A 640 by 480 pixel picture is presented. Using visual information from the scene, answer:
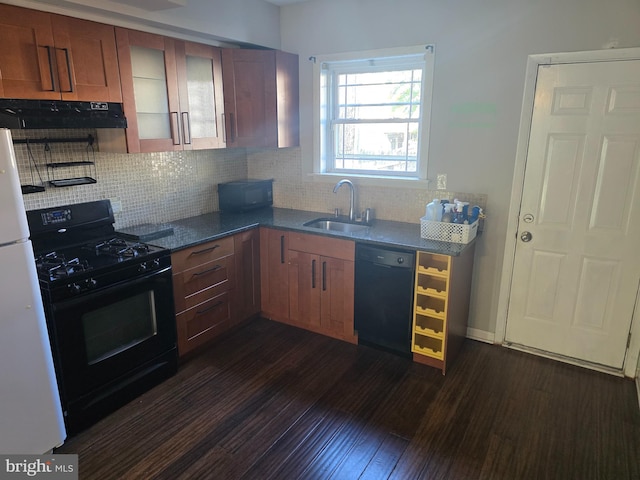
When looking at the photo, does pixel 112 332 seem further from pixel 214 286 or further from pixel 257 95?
pixel 257 95

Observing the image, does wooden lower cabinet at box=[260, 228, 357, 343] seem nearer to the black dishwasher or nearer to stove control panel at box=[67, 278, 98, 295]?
the black dishwasher

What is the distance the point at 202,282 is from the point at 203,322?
0.98ft

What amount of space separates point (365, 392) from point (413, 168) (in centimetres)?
176

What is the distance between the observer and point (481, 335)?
324 centimetres

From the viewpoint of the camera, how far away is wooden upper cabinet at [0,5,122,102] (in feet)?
6.84

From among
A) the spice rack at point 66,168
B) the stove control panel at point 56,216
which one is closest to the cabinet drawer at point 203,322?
the stove control panel at point 56,216

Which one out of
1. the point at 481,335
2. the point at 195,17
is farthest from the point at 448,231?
the point at 195,17

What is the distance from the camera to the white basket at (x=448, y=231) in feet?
9.02

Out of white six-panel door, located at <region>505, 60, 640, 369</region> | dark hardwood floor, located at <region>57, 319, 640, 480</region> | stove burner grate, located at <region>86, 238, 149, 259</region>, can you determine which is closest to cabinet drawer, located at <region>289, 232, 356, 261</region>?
dark hardwood floor, located at <region>57, 319, 640, 480</region>

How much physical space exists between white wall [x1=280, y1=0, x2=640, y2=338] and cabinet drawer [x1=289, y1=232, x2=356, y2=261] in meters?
0.87

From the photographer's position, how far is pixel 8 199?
5.90ft

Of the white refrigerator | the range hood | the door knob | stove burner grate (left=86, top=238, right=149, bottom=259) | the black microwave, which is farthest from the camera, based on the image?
the black microwave

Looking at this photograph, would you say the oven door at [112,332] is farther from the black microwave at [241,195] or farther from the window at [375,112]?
the window at [375,112]

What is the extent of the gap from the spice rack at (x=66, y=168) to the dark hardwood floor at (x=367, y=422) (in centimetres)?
141
